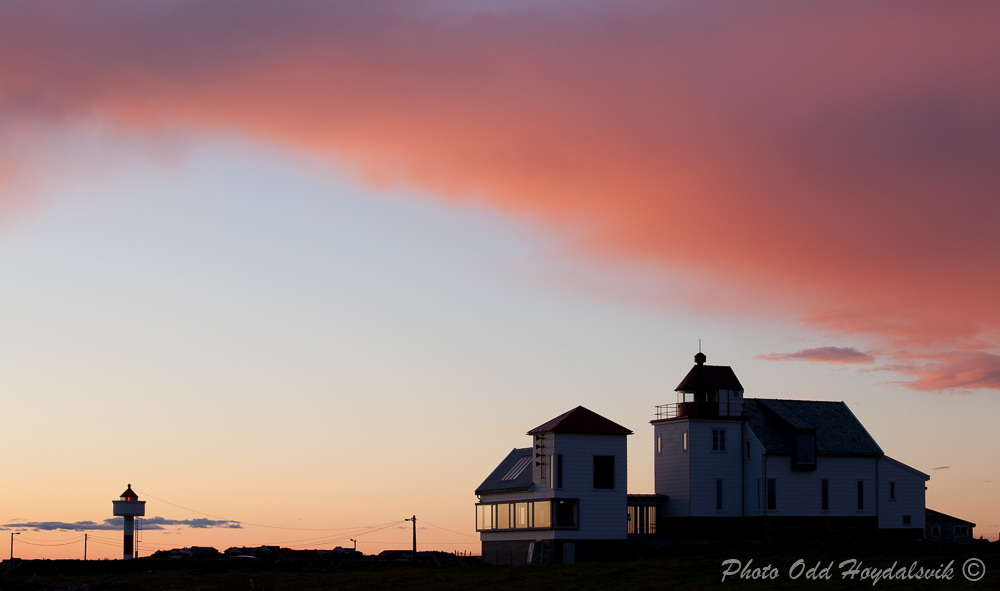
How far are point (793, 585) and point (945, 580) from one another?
6.05 meters

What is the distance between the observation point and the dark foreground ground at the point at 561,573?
166 feet

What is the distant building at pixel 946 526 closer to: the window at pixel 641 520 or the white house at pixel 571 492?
the window at pixel 641 520

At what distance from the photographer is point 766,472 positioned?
73.5 metres

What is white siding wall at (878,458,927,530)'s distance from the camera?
75.9 metres

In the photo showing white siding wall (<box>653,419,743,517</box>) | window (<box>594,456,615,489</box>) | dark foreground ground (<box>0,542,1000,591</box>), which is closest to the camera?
dark foreground ground (<box>0,542,1000,591</box>)

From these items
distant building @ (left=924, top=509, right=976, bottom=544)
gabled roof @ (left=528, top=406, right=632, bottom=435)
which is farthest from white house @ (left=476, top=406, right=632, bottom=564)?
distant building @ (left=924, top=509, right=976, bottom=544)

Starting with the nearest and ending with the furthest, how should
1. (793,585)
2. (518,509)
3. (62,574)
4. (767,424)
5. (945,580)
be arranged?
(945,580)
(793,585)
(62,574)
(518,509)
(767,424)

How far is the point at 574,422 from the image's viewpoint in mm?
69562

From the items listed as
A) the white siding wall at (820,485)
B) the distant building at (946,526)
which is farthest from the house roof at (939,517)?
the white siding wall at (820,485)

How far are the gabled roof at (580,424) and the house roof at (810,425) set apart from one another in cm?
1048

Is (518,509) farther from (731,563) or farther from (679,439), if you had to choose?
(731,563)

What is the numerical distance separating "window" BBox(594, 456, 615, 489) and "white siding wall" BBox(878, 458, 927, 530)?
1861 cm

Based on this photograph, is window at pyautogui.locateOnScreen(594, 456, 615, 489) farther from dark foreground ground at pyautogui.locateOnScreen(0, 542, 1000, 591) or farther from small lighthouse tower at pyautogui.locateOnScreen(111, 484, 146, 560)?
small lighthouse tower at pyautogui.locateOnScreen(111, 484, 146, 560)

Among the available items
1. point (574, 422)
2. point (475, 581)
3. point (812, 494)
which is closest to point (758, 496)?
point (812, 494)
